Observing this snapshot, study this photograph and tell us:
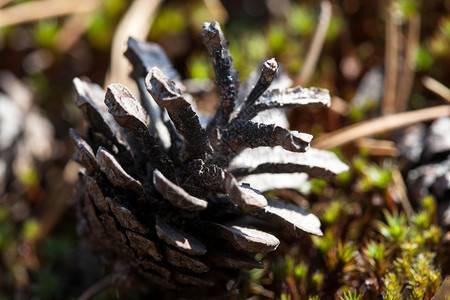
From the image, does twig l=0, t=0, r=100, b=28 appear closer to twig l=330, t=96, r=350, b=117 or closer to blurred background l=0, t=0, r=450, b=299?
blurred background l=0, t=0, r=450, b=299

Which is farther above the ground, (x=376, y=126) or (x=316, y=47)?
(x=316, y=47)

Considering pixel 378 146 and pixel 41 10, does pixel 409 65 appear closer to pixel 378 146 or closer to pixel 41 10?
pixel 378 146

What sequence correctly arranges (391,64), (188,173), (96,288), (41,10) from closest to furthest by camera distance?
(188,173)
(96,288)
(391,64)
(41,10)

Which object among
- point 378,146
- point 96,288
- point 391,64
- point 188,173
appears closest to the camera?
point 188,173

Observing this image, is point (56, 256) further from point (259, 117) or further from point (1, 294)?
point (259, 117)

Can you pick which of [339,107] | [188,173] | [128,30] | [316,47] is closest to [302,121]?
[339,107]

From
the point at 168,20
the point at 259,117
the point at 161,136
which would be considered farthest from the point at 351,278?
the point at 168,20

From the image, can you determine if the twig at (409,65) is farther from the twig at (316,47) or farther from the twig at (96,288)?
the twig at (96,288)
